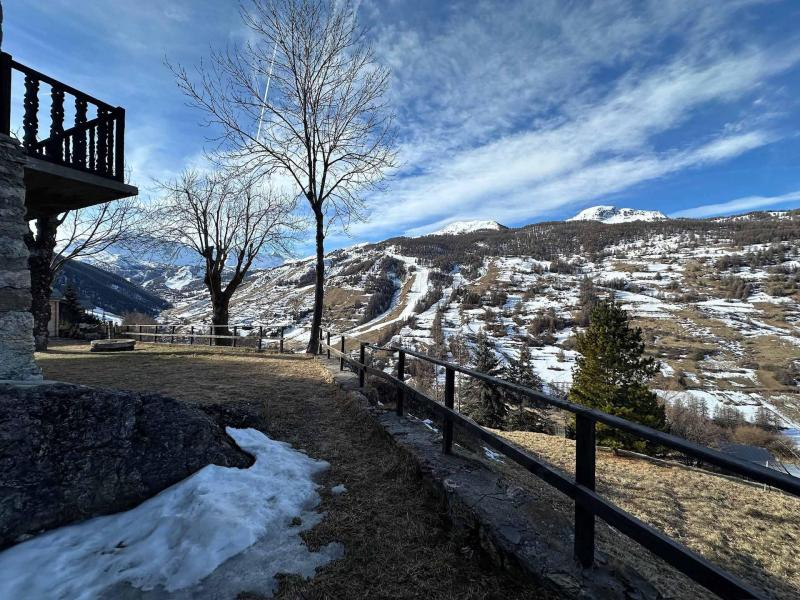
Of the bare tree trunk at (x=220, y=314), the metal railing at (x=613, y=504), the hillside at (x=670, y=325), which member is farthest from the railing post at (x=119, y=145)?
the hillside at (x=670, y=325)

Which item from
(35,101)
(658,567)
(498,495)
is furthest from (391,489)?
(35,101)

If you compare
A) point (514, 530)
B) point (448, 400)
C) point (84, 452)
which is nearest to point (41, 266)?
point (84, 452)

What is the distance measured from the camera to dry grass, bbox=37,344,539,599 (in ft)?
8.27

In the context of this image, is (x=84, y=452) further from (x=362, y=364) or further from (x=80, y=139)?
(x=80, y=139)

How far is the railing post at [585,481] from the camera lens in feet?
7.91

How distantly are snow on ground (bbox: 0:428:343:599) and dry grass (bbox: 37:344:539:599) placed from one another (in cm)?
19

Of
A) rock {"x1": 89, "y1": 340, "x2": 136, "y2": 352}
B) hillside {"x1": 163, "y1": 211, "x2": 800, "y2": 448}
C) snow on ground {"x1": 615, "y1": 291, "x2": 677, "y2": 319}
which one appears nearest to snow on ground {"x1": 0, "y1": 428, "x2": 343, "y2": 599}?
rock {"x1": 89, "y1": 340, "x2": 136, "y2": 352}

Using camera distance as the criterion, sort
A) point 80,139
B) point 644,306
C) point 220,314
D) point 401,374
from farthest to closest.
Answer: point 644,306
point 220,314
point 80,139
point 401,374

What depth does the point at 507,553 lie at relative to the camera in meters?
2.65

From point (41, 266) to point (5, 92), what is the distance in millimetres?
12054

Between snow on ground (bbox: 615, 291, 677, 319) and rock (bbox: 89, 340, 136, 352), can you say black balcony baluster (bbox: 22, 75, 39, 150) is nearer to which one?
rock (bbox: 89, 340, 136, 352)

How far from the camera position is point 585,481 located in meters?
2.46

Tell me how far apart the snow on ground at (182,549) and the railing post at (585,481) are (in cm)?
168

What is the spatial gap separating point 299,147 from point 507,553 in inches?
641
